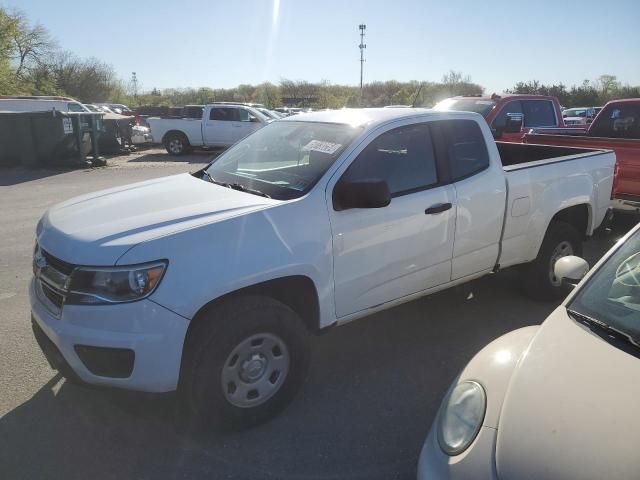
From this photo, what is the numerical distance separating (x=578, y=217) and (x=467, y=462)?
4.04 meters

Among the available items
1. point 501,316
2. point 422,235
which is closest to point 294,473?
point 422,235

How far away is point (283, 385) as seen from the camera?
2996 millimetres

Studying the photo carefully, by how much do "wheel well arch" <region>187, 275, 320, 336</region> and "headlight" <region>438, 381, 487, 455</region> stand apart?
47.0 inches

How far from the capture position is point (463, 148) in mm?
4008

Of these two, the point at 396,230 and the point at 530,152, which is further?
the point at 530,152

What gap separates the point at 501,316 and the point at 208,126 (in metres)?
16.3

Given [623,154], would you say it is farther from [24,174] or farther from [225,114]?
[225,114]

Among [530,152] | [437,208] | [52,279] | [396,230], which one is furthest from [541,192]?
[52,279]

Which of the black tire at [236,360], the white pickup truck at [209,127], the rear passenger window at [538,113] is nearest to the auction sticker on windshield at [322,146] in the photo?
the black tire at [236,360]

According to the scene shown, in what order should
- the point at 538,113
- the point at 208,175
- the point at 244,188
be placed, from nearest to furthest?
the point at 244,188, the point at 208,175, the point at 538,113

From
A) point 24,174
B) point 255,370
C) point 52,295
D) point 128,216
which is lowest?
point 24,174

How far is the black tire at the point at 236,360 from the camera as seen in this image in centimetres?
263

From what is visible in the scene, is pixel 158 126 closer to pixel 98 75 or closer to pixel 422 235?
pixel 422 235

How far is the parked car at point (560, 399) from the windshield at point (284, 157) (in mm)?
1567
